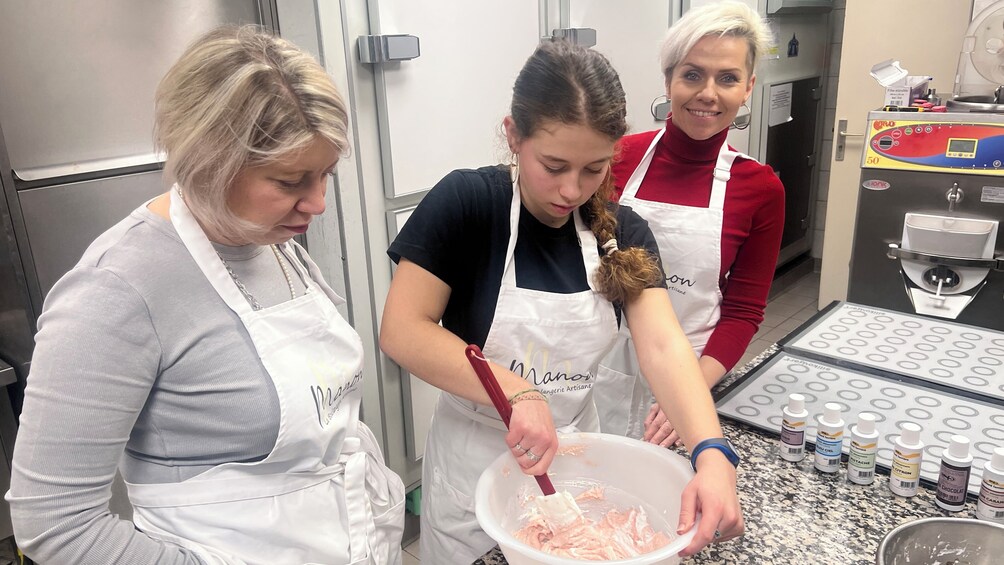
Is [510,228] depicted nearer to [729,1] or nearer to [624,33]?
[729,1]

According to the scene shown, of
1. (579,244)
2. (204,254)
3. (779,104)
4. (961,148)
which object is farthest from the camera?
(779,104)

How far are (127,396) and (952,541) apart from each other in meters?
1.01

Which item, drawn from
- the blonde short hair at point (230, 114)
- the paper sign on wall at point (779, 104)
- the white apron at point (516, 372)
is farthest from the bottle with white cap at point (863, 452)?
the paper sign on wall at point (779, 104)

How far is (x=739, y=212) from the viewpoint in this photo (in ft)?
4.86

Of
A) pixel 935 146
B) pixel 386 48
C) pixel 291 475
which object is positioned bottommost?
pixel 291 475

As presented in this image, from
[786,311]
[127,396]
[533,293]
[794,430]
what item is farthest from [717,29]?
[786,311]

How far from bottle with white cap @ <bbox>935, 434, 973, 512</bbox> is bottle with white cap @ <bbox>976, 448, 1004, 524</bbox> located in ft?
0.08

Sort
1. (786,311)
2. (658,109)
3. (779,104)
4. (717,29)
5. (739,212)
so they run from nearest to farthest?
(717,29), (739,212), (658,109), (779,104), (786,311)

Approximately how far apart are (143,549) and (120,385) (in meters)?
0.20

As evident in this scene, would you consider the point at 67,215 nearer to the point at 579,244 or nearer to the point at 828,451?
the point at 579,244

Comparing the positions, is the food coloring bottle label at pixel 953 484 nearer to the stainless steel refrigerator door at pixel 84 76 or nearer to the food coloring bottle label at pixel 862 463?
the food coloring bottle label at pixel 862 463

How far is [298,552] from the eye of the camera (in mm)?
940

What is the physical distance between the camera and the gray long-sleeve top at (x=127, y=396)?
736 millimetres

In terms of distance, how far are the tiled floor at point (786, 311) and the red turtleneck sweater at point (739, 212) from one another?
2.16m
